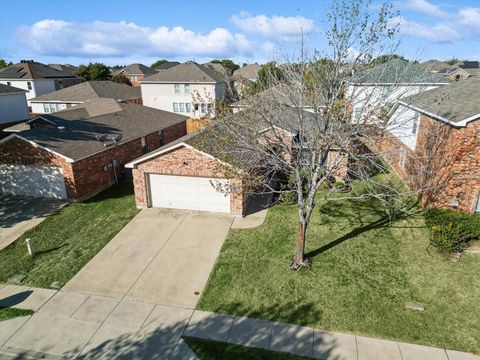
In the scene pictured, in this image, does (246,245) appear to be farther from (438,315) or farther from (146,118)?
(146,118)

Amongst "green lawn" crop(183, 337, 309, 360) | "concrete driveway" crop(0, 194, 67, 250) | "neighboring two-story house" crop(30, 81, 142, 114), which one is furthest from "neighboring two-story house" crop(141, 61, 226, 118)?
"green lawn" crop(183, 337, 309, 360)

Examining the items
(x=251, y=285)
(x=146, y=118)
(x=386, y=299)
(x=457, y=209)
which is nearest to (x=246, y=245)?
(x=251, y=285)

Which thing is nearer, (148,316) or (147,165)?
(148,316)

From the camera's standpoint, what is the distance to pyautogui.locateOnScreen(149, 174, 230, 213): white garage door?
17703 mm

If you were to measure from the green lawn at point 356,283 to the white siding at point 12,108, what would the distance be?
31.7 m

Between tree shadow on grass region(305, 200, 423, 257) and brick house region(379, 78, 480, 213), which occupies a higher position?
brick house region(379, 78, 480, 213)

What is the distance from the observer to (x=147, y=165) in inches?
707

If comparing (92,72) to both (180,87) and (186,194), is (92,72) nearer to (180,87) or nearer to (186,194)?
(180,87)

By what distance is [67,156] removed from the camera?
1855 cm

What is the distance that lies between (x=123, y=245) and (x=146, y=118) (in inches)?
673

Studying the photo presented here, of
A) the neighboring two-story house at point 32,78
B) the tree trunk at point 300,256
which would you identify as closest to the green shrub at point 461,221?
the tree trunk at point 300,256

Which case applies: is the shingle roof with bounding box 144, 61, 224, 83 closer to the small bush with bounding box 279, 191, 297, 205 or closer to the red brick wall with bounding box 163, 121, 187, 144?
the red brick wall with bounding box 163, 121, 187, 144

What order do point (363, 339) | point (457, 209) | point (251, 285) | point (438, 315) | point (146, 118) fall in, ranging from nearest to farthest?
1. point (363, 339)
2. point (438, 315)
3. point (251, 285)
4. point (457, 209)
5. point (146, 118)

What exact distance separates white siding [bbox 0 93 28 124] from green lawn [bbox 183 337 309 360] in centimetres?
3555
